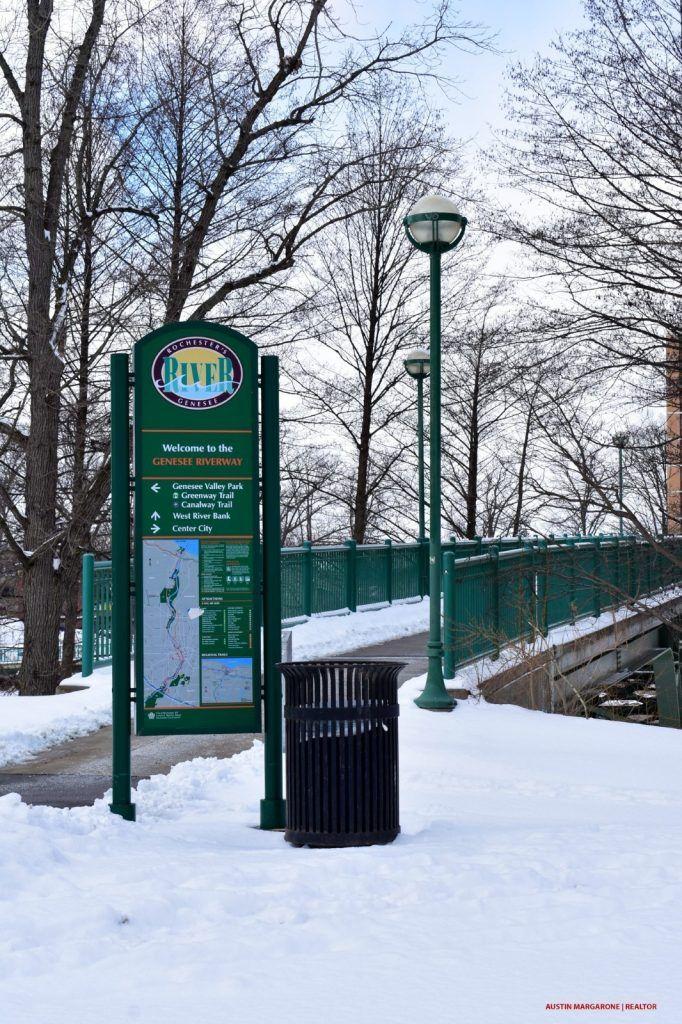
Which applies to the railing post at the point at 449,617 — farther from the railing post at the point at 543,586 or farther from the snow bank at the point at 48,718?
the railing post at the point at 543,586

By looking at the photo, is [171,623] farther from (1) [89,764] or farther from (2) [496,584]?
(2) [496,584]

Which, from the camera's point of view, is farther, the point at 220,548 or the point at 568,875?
the point at 220,548

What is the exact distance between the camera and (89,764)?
A: 8.79 m

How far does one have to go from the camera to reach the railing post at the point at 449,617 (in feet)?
38.9

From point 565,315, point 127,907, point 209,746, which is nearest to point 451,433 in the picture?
point 565,315

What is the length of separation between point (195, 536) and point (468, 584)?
22.2 feet

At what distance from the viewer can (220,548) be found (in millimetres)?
6488

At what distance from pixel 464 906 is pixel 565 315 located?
9.95 metres

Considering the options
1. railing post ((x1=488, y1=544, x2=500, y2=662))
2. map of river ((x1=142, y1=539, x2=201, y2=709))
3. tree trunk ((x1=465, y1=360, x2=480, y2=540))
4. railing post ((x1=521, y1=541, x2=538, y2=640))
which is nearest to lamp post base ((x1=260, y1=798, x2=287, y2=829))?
map of river ((x1=142, y1=539, x2=201, y2=709))

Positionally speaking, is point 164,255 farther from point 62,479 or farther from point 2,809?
point 2,809

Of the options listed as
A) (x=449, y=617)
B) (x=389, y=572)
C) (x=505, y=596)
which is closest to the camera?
(x=449, y=617)

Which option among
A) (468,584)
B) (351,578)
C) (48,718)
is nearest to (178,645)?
(48,718)

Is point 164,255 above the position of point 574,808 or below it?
above

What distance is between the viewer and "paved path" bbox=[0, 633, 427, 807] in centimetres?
764
